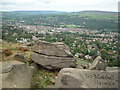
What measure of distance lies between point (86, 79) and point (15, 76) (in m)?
4.55

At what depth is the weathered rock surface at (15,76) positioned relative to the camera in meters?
8.51

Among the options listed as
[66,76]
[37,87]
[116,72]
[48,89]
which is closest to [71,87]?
[66,76]

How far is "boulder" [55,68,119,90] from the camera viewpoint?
822 cm

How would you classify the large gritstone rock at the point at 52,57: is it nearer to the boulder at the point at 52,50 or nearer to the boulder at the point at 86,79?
the boulder at the point at 52,50

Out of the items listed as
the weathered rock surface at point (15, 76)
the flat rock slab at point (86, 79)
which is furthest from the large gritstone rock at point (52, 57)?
the flat rock slab at point (86, 79)

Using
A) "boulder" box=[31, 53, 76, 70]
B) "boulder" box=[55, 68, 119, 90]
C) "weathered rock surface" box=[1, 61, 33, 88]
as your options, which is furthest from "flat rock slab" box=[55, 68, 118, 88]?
"boulder" box=[31, 53, 76, 70]

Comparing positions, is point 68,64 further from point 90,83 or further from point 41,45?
point 90,83

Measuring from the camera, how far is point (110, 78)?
938cm

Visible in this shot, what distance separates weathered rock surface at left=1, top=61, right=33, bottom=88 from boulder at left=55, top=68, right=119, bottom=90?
2.16m

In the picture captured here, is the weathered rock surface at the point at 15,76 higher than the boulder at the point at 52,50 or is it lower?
lower

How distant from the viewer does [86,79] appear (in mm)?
8797

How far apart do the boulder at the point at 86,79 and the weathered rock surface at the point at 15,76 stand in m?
2.16

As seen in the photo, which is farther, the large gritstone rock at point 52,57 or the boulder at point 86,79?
the large gritstone rock at point 52,57

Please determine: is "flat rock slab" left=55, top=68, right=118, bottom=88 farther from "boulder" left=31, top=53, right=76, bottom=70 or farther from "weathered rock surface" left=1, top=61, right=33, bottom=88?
"boulder" left=31, top=53, right=76, bottom=70
